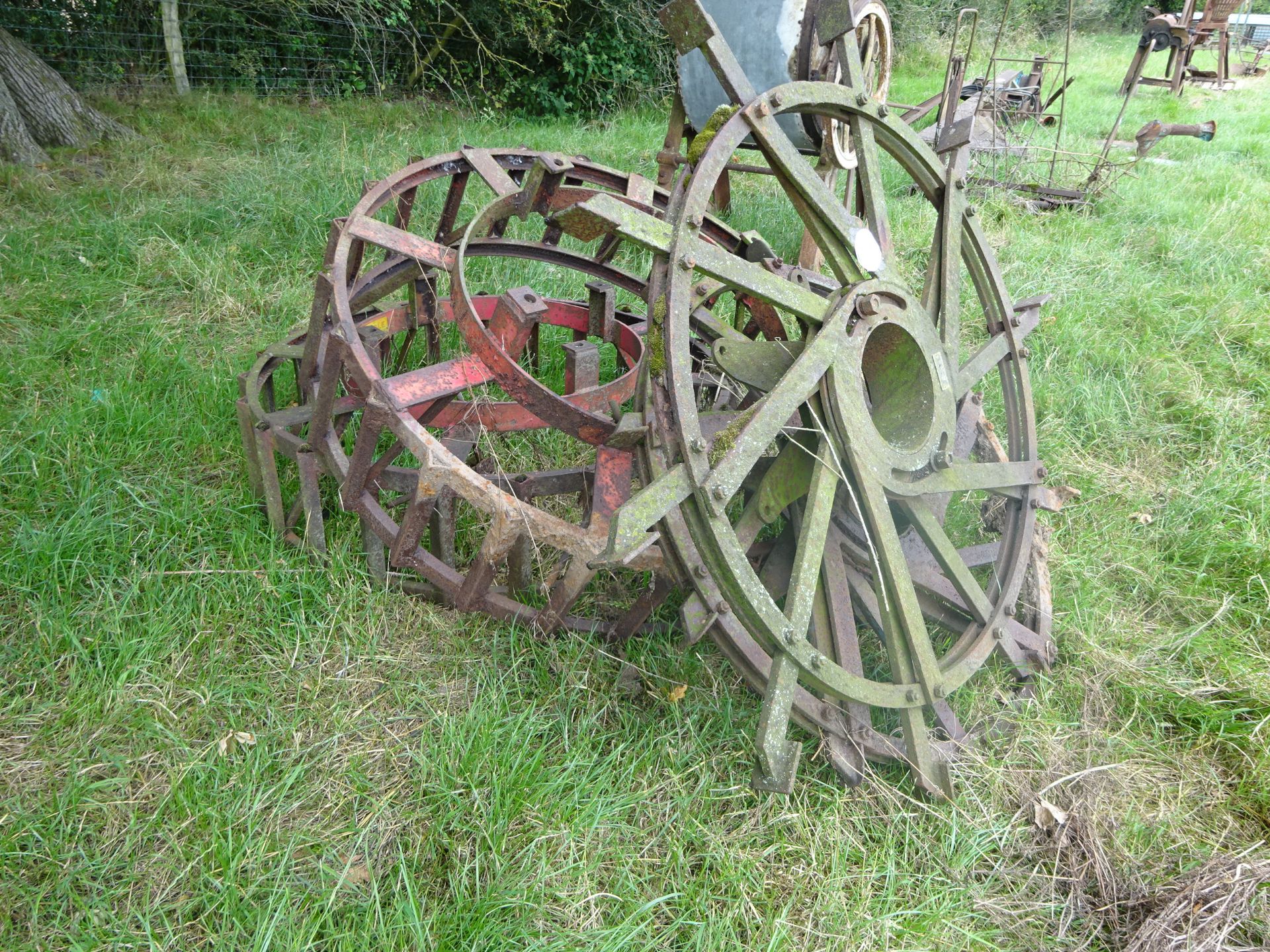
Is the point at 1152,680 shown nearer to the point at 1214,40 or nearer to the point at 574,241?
the point at 574,241

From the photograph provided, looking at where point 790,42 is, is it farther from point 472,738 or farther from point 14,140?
point 14,140

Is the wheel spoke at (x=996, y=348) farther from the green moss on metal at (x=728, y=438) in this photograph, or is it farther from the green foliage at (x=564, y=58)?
the green foliage at (x=564, y=58)

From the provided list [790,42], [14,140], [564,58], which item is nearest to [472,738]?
[790,42]

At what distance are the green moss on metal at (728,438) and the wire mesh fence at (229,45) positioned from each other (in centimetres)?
704

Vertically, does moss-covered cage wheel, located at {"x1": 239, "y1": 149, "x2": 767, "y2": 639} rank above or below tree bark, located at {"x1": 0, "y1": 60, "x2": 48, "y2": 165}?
below

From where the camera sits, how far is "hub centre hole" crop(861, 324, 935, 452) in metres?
2.83

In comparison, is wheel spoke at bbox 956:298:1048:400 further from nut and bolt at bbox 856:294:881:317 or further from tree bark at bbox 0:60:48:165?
tree bark at bbox 0:60:48:165

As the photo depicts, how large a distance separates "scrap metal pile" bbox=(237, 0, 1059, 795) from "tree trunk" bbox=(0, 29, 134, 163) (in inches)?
162

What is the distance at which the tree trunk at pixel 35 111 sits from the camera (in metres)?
6.33

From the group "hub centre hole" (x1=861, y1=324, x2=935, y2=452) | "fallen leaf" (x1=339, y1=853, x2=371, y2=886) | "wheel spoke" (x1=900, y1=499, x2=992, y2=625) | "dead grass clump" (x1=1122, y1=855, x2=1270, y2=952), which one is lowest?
"dead grass clump" (x1=1122, y1=855, x2=1270, y2=952)

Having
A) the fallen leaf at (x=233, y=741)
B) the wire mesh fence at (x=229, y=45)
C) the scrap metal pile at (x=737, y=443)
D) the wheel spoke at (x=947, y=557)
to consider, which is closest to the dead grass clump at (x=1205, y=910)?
the scrap metal pile at (x=737, y=443)

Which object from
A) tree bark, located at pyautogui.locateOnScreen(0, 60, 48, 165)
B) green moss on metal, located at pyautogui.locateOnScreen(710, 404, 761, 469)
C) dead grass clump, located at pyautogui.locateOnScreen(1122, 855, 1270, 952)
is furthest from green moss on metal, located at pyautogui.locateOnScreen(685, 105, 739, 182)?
tree bark, located at pyautogui.locateOnScreen(0, 60, 48, 165)

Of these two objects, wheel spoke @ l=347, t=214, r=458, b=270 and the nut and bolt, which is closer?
the nut and bolt

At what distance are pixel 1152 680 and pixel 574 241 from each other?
14.4 feet
